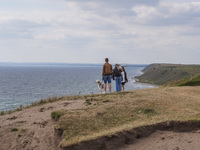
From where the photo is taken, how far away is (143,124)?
1167 centimetres

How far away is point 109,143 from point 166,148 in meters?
2.20

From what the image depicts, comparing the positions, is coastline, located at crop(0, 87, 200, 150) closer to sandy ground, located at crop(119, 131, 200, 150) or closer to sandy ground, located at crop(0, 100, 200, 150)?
sandy ground, located at crop(0, 100, 200, 150)

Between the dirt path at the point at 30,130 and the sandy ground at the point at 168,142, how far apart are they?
383 cm

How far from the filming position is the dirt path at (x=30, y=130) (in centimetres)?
1291

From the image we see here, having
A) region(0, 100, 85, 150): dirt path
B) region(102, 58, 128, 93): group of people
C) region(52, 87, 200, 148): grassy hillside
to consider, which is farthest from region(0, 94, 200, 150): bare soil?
region(102, 58, 128, 93): group of people

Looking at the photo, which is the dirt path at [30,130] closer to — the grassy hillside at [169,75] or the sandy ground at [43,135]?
the sandy ground at [43,135]

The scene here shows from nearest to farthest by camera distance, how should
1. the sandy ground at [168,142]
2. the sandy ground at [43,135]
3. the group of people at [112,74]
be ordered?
the sandy ground at [168,142], the sandy ground at [43,135], the group of people at [112,74]

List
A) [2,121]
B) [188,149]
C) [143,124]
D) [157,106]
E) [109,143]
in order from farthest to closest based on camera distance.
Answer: [2,121] → [157,106] → [143,124] → [109,143] → [188,149]

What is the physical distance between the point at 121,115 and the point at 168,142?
11.0 ft

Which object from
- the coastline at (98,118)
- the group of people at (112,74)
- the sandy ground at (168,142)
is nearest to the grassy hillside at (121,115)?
the coastline at (98,118)

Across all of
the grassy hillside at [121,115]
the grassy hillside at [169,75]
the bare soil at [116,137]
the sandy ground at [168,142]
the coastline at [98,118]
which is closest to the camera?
the sandy ground at [168,142]

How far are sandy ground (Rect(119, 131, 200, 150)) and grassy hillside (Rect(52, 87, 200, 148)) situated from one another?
2.41 ft

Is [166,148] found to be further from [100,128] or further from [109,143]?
[100,128]

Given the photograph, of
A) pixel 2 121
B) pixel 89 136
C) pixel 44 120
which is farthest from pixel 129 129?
pixel 2 121
